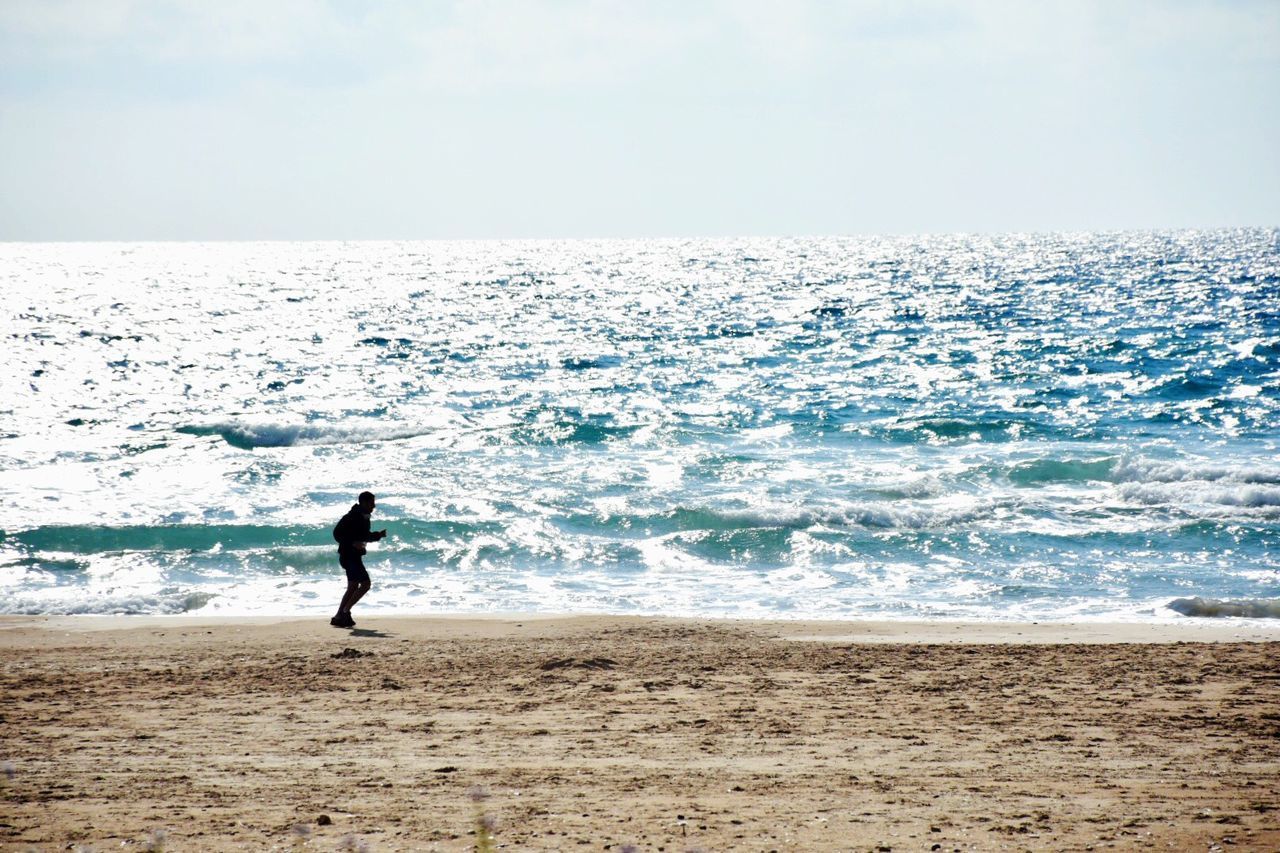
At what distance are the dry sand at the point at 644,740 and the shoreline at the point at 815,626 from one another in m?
0.19

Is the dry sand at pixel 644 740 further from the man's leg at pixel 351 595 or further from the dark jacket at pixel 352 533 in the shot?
the dark jacket at pixel 352 533

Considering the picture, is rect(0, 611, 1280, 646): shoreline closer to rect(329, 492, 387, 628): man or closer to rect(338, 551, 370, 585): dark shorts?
rect(329, 492, 387, 628): man

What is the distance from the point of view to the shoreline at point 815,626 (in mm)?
11312

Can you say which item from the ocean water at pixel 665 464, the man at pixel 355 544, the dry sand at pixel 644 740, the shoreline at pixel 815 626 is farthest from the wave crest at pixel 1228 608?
the man at pixel 355 544

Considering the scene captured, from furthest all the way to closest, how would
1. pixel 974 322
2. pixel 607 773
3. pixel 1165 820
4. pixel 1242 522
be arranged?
1. pixel 974 322
2. pixel 1242 522
3. pixel 607 773
4. pixel 1165 820

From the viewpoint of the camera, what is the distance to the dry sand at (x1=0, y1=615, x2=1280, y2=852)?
596 centimetres

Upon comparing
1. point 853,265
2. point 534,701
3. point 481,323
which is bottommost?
point 534,701

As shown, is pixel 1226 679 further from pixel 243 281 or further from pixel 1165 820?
pixel 243 281

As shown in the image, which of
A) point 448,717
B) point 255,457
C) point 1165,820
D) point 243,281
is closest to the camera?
point 1165,820

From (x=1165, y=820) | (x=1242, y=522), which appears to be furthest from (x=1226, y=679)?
(x=1242, y=522)

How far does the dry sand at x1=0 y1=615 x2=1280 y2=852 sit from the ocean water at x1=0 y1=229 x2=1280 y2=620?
3109 mm

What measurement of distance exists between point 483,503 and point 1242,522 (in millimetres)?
11726

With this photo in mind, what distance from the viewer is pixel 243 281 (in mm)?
95812

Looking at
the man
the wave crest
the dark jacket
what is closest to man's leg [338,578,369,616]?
the man
